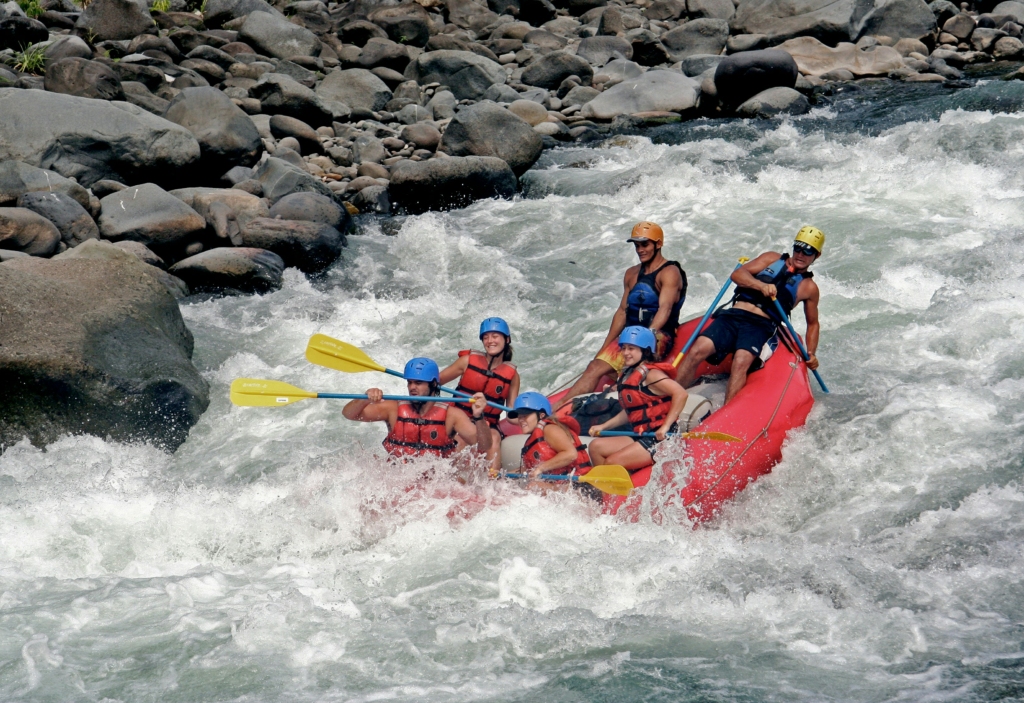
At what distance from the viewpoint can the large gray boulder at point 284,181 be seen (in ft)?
32.8

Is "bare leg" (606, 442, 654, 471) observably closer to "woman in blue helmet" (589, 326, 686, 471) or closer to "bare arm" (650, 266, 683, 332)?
"woman in blue helmet" (589, 326, 686, 471)

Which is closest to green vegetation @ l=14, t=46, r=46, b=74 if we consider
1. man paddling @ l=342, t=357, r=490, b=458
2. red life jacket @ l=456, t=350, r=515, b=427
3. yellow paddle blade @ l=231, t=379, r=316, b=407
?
yellow paddle blade @ l=231, t=379, r=316, b=407

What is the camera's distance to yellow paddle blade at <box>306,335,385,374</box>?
5945 millimetres

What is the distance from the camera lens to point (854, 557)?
15.4 ft

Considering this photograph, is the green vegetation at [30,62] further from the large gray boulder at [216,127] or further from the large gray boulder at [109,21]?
the large gray boulder at [216,127]

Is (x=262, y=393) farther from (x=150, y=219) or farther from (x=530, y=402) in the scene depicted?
(x=150, y=219)

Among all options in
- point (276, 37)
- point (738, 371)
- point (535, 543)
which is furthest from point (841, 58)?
point (535, 543)

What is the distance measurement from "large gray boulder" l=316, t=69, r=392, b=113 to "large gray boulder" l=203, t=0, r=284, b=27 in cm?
274

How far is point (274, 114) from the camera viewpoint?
12.3 metres

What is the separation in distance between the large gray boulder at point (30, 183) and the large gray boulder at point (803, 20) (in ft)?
33.7

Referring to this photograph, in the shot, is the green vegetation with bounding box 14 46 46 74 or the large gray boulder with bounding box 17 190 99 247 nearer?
the large gray boulder with bounding box 17 190 99 247

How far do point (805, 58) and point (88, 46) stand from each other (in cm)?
956

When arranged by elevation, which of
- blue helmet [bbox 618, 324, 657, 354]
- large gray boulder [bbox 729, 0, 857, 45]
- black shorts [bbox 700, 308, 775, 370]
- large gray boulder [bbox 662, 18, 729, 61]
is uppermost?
large gray boulder [bbox 729, 0, 857, 45]

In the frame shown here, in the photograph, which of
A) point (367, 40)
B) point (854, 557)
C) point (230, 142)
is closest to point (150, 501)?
point (854, 557)
